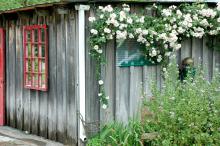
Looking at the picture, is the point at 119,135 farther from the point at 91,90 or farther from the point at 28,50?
the point at 28,50

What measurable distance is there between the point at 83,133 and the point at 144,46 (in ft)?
6.71

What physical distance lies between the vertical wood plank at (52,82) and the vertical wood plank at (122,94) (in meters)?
1.33

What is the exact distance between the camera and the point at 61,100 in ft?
32.9

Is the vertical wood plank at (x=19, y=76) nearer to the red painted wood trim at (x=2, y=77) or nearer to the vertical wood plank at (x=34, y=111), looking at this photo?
the vertical wood plank at (x=34, y=111)

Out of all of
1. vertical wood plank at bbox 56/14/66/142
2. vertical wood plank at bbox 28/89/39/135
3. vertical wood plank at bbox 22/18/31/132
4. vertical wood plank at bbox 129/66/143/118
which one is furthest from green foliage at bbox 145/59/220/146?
vertical wood plank at bbox 22/18/31/132

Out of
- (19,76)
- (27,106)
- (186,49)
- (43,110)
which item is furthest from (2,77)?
(186,49)

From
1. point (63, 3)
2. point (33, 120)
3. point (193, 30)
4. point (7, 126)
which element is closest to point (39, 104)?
point (33, 120)

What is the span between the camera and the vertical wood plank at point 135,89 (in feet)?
32.1

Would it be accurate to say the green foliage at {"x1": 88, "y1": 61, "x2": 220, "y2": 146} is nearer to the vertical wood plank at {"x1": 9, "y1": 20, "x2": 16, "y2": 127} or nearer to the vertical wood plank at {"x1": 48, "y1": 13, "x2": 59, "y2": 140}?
the vertical wood plank at {"x1": 48, "y1": 13, "x2": 59, "y2": 140}

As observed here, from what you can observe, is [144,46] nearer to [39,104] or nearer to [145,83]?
[145,83]

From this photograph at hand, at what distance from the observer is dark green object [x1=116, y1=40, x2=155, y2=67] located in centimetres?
962

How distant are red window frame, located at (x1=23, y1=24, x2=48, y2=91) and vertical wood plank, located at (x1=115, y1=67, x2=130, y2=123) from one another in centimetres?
163

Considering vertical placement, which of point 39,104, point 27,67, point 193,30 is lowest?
point 39,104

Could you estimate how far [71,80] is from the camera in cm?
968
